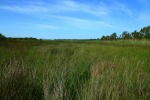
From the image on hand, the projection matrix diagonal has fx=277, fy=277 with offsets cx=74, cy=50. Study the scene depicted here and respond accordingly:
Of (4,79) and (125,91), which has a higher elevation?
(4,79)

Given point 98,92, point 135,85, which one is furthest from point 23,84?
point 135,85

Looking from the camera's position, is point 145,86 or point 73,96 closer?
point 73,96

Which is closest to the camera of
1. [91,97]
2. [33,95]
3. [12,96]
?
[91,97]

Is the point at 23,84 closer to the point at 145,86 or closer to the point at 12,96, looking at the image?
the point at 12,96

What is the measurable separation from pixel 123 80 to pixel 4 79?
7.68 feet

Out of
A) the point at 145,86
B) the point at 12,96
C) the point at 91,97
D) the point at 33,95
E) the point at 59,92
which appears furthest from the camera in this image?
the point at 145,86

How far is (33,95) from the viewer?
480cm

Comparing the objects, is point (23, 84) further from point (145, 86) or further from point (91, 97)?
point (145, 86)

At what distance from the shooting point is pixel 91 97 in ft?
12.6

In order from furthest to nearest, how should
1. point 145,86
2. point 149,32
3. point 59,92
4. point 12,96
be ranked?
point 149,32 → point 145,86 → point 12,96 → point 59,92

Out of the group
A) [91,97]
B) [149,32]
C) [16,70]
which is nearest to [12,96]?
[16,70]

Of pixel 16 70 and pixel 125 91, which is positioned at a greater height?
pixel 16 70

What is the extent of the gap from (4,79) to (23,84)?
454 mm

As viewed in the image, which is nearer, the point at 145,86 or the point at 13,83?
the point at 13,83
